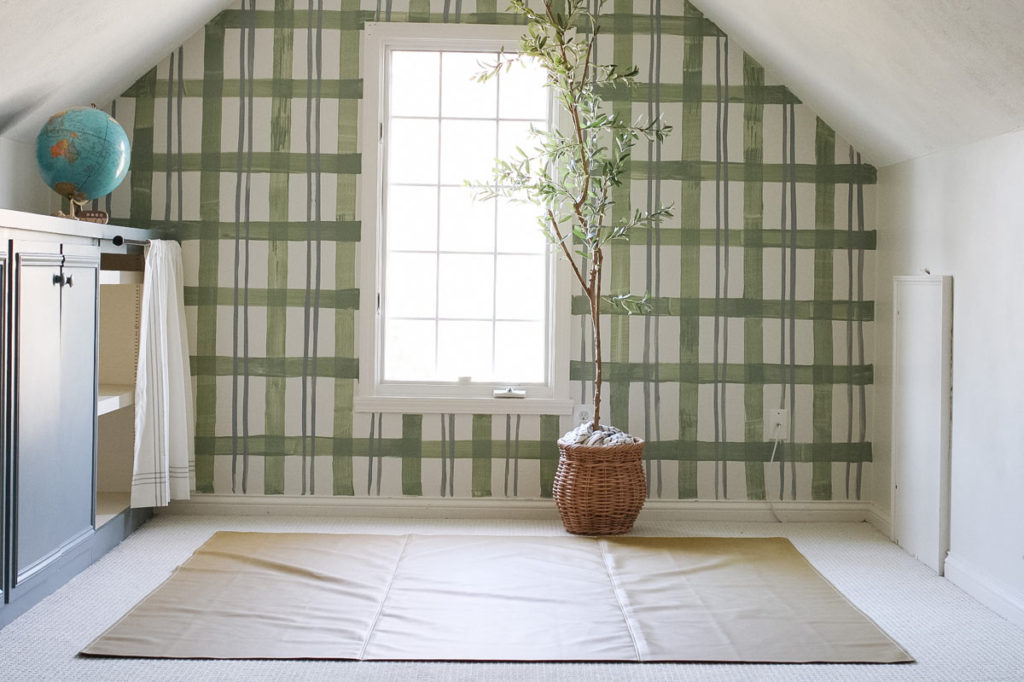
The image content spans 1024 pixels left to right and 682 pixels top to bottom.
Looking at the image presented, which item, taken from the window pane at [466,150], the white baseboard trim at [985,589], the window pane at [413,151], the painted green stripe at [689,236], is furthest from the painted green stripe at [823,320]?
the window pane at [413,151]

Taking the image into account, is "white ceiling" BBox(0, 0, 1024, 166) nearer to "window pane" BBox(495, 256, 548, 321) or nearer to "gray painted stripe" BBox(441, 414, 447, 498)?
"window pane" BBox(495, 256, 548, 321)

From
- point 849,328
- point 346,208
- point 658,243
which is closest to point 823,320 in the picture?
point 849,328

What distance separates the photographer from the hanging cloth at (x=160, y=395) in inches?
157

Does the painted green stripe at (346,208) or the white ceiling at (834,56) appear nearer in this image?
the white ceiling at (834,56)

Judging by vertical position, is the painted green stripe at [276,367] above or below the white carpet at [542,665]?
above

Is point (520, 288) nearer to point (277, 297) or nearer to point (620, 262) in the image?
point (620, 262)

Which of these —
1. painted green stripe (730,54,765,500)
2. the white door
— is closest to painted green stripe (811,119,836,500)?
painted green stripe (730,54,765,500)

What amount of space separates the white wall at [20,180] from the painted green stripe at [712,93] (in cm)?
231

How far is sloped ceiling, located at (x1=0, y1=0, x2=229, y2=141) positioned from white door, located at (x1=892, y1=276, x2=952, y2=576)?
9.83 feet

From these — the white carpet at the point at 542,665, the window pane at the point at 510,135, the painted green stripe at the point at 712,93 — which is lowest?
the white carpet at the point at 542,665

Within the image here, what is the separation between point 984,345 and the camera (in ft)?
11.1

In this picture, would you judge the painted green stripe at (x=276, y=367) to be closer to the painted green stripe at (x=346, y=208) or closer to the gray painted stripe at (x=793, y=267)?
the painted green stripe at (x=346, y=208)

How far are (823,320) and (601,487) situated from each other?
4.14ft

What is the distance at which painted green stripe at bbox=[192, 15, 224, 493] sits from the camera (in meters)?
4.41
